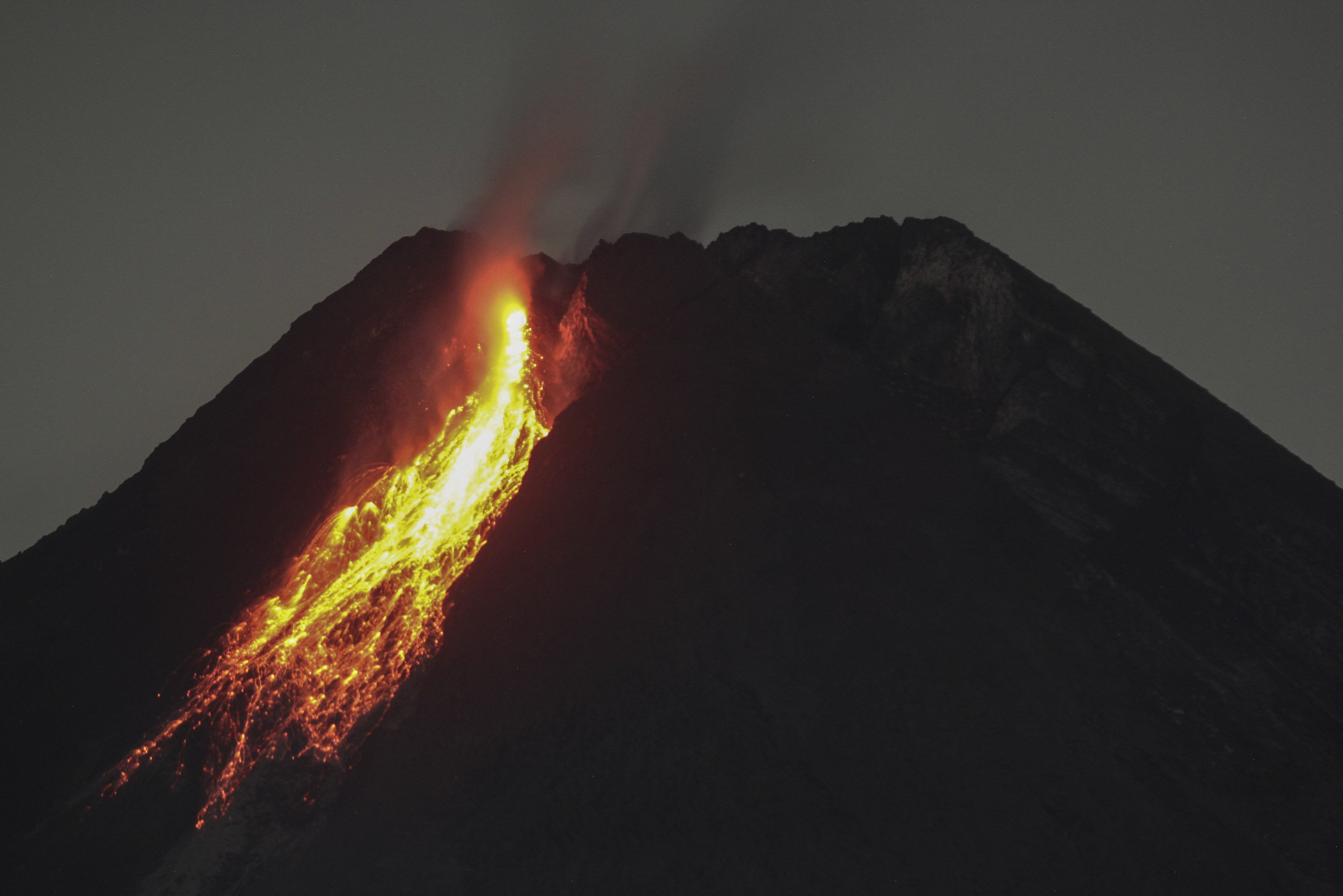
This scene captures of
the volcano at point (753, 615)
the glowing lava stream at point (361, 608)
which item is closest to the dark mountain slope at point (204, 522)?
the volcano at point (753, 615)

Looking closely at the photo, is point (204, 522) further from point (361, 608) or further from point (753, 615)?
point (753, 615)

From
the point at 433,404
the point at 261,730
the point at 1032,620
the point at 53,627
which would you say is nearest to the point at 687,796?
the point at 1032,620

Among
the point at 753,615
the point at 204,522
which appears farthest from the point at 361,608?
the point at 753,615

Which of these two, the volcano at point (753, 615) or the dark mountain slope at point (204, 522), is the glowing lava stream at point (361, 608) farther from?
the dark mountain slope at point (204, 522)

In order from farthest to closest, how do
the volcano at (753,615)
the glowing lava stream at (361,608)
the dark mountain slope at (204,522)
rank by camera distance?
the dark mountain slope at (204,522)
the glowing lava stream at (361,608)
the volcano at (753,615)

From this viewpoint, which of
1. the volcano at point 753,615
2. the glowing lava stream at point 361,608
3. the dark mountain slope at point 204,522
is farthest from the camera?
the dark mountain slope at point 204,522

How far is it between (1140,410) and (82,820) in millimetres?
18366

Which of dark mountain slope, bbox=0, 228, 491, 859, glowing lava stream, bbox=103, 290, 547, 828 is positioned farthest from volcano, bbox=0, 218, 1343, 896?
glowing lava stream, bbox=103, 290, 547, 828

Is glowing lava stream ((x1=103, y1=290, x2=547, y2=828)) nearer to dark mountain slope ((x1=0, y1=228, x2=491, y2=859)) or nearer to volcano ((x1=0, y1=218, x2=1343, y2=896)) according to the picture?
volcano ((x1=0, y1=218, x2=1343, y2=896))

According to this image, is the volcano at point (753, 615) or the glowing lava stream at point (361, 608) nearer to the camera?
the volcano at point (753, 615)

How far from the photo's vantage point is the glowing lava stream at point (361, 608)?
639 inches

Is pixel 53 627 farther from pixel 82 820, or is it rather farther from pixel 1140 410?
pixel 1140 410

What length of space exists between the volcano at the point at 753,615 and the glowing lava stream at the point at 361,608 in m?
0.33

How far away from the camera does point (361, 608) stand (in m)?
17.9
